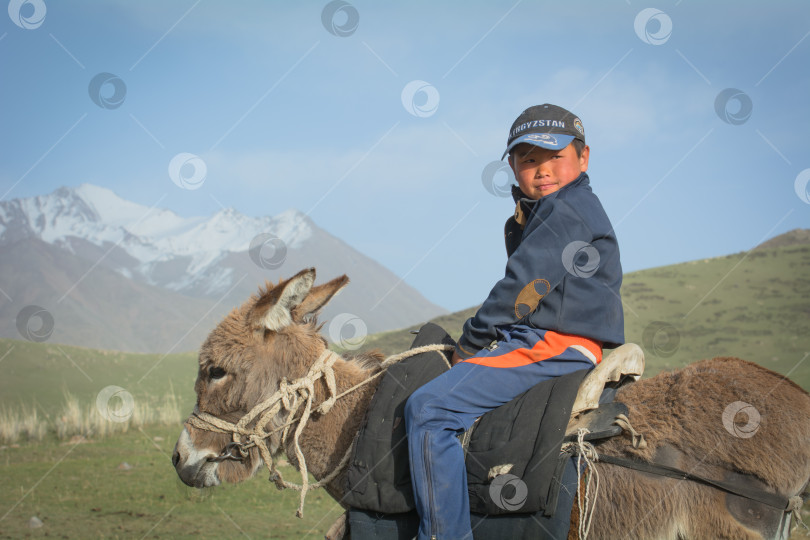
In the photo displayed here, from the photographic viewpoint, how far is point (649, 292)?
28.0m

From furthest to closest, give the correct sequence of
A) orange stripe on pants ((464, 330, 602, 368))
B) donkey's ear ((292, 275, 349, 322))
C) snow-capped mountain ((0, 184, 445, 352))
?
1. snow-capped mountain ((0, 184, 445, 352))
2. donkey's ear ((292, 275, 349, 322))
3. orange stripe on pants ((464, 330, 602, 368))

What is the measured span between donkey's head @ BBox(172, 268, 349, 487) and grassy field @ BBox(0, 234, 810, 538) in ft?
4.14

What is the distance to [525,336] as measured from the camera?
3295mm

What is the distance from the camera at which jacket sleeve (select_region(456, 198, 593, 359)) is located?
3.27 meters

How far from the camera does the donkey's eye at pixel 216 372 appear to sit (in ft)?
12.7

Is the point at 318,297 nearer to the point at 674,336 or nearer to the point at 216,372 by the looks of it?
the point at 216,372

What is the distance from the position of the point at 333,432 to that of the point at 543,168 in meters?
2.18

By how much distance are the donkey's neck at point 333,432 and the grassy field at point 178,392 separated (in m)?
1.69


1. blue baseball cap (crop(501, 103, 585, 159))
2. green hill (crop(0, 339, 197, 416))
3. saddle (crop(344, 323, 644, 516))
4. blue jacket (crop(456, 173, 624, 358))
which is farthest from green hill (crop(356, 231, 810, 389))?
blue jacket (crop(456, 173, 624, 358))

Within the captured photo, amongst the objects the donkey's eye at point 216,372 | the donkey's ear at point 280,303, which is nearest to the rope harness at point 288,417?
the donkey's eye at point 216,372

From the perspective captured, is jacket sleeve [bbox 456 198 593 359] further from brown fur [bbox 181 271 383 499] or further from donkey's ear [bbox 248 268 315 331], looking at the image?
donkey's ear [bbox 248 268 315 331]

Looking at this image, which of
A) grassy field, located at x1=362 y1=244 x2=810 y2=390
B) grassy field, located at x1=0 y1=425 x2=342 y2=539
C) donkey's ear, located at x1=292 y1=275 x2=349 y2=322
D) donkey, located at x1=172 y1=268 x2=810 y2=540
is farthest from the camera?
grassy field, located at x1=362 y1=244 x2=810 y2=390

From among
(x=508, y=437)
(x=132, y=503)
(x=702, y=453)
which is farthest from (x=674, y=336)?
(x=508, y=437)

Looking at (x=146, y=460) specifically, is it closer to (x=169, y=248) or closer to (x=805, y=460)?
(x=805, y=460)
